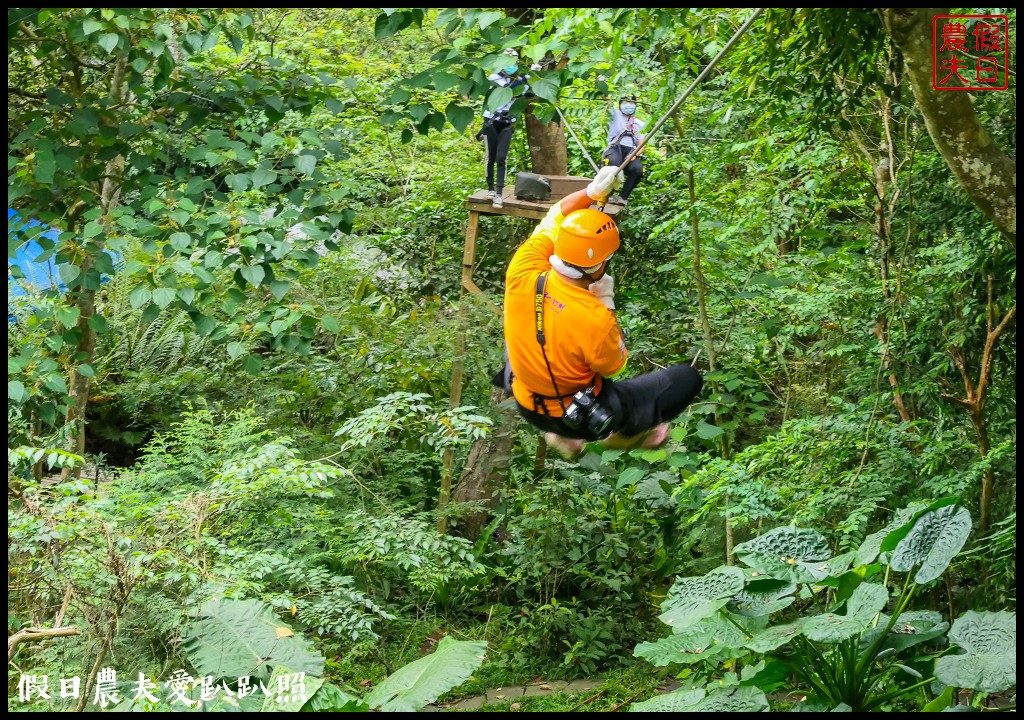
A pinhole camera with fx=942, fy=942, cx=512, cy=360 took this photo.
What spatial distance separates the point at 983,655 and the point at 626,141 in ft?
8.96

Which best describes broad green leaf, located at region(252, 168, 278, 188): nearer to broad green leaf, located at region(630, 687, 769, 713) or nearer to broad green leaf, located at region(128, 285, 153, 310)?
broad green leaf, located at region(128, 285, 153, 310)

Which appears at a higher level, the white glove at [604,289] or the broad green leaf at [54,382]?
the white glove at [604,289]

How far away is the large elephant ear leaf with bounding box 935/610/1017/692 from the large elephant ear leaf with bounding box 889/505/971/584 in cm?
25

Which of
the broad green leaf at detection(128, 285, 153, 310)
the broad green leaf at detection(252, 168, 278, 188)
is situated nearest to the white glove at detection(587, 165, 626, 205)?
the broad green leaf at detection(252, 168, 278, 188)

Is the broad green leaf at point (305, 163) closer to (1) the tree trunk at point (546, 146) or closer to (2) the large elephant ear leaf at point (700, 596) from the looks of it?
(1) the tree trunk at point (546, 146)

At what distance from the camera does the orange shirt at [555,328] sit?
3.51m

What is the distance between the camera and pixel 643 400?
3873 mm

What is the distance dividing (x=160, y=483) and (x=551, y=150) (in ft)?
10.5

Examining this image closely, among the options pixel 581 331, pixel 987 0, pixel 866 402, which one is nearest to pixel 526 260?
pixel 581 331

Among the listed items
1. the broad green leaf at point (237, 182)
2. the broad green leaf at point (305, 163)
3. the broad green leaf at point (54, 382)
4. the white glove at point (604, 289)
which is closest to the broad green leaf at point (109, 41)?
Answer: the broad green leaf at point (237, 182)

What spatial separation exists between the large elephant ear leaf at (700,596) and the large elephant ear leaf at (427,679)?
101 centimetres

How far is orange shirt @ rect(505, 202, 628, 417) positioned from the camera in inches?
138

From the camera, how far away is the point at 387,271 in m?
7.65

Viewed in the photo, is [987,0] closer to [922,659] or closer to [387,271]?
[922,659]
